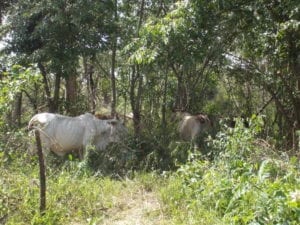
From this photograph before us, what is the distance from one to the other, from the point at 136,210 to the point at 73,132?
2169 millimetres

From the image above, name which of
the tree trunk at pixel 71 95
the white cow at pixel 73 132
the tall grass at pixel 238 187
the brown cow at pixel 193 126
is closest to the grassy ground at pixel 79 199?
the tall grass at pixel 238 187

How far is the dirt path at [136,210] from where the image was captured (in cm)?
439

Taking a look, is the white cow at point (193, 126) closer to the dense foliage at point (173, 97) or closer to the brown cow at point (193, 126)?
the brown cow at point (193, 126)

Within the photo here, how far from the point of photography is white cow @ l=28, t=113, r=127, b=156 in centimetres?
640

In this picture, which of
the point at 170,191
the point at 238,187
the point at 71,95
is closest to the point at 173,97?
the point at 71,95

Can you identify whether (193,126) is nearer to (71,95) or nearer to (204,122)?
(204,122)

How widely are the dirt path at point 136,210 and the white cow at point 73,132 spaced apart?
63.9 inches

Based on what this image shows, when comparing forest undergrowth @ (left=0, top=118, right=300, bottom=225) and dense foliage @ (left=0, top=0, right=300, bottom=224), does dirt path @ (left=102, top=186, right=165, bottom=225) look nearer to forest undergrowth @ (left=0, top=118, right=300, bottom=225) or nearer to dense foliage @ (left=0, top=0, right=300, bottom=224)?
forest undergrowth @ (left=0, top=118, right=300, bottom=225)

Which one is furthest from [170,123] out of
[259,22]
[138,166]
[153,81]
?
[259,22]

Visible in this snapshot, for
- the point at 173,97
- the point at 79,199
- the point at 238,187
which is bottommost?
the point at 79,199

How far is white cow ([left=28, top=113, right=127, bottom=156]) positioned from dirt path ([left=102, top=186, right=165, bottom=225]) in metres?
1.62

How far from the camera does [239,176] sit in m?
4.15

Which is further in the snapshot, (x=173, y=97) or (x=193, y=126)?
(x=173, y=97)

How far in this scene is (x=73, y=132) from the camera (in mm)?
6492
